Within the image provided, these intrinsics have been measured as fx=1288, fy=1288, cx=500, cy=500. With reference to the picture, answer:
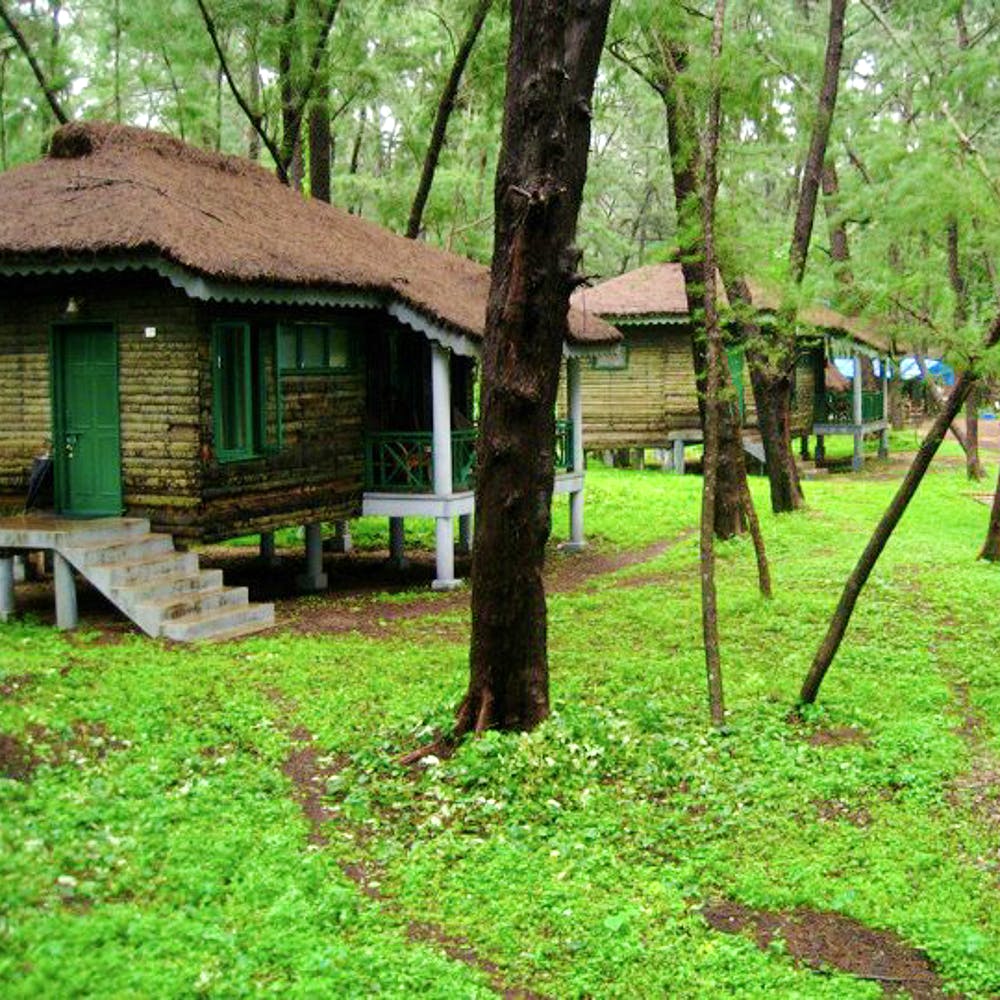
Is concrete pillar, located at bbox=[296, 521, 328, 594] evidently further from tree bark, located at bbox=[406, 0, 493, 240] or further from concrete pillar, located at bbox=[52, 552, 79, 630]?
tree bark, located at bbox=[406, 0, 493, 240]

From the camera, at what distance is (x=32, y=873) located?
6.24 m

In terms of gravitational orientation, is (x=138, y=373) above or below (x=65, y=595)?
above

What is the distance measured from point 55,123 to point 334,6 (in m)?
7.49

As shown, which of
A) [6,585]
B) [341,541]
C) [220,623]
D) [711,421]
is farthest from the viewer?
[341,541]

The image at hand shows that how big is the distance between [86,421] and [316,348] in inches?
125

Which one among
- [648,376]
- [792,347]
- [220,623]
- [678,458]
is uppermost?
[648,376]

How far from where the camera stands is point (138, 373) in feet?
46.3

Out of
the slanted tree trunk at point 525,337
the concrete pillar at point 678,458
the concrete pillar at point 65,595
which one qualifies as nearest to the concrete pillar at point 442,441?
the concrete pillar at point 65,595

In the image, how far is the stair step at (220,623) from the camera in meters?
12.8

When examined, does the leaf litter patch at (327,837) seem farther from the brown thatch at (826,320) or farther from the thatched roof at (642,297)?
the thatched roof at (642,297)

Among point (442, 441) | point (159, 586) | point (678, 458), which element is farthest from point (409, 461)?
point (678, 458)

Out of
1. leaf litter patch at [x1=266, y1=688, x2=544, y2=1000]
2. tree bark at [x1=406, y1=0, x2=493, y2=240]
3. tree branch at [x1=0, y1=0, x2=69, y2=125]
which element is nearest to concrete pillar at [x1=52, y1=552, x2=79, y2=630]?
leaf litter patch at [x1=266, y1=688, x2=544, y2=1000]

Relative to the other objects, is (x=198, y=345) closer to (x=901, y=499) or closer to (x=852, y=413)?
(x=901, y=499)

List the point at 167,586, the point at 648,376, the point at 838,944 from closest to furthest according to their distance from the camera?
the point at 838,944 → the point at 167,586 → the point at 648,376
